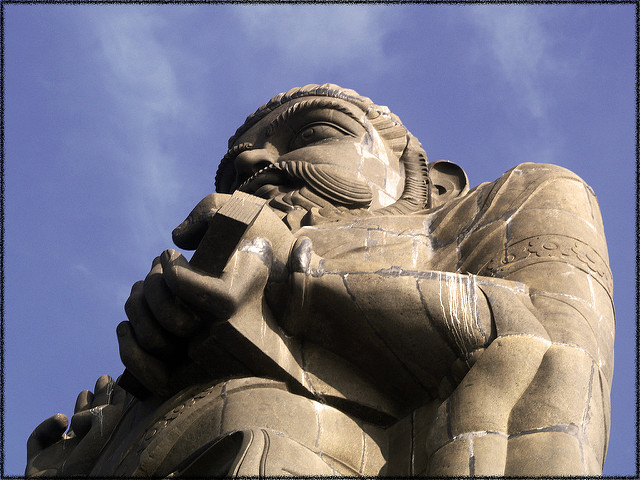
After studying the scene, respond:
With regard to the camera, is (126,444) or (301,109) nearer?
(126,444)

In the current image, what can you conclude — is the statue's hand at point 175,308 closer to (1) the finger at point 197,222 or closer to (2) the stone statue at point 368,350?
(2) the stone statue at point 368,350

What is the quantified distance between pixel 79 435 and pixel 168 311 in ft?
6.26

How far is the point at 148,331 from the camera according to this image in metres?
6.60

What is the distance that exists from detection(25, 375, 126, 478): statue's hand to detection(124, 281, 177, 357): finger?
1190 mm

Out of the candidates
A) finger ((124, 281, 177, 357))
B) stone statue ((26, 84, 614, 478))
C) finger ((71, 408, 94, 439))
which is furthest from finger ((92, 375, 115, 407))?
finger ((124, 281, 177, 357))

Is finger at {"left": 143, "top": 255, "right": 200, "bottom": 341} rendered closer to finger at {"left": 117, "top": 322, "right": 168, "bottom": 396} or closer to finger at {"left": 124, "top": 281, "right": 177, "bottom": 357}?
finger at {"left": 124, "top": 281, "right": 177, "bottom": 357}

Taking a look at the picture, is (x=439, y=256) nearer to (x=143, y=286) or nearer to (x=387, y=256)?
(x=387, y=256)

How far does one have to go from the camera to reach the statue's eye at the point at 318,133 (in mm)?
9352

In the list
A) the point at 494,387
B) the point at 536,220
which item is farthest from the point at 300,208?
the point at 494,387

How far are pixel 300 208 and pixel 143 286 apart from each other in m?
1.99

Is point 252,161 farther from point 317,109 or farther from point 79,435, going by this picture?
point 79,435

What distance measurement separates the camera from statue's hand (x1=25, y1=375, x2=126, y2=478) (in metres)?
7.49

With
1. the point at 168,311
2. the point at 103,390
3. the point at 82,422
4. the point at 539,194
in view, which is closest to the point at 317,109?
the point at 539,194

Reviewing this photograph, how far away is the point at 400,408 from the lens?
6422 mm
